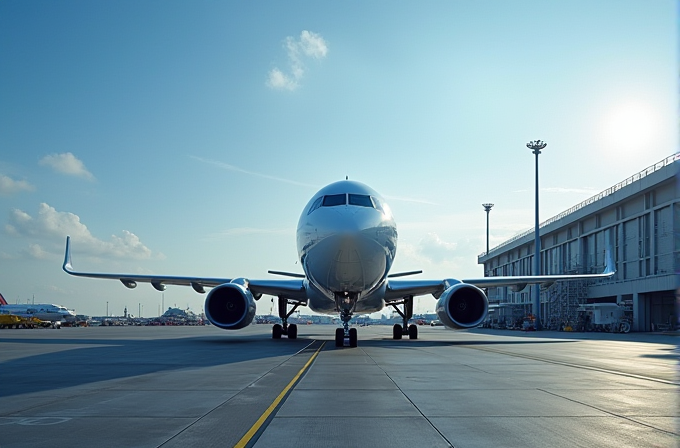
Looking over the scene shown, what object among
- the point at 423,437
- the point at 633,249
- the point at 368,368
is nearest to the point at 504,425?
the point at 423,437

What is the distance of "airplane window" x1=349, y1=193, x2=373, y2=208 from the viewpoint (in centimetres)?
1825

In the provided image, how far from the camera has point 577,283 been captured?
54.2 m

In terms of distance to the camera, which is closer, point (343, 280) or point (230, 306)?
point (343, 280)

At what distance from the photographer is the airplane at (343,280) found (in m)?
17.4

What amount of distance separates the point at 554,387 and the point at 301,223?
38.3 feet

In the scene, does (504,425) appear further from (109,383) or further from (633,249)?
(633,249)

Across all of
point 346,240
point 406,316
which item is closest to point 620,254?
point 406,316

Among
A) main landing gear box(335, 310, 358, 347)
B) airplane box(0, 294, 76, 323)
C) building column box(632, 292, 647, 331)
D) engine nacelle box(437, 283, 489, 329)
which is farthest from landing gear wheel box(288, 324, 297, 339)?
airplane box(0, 294, 76, 323)

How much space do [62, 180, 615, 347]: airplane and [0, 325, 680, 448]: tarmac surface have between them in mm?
4456

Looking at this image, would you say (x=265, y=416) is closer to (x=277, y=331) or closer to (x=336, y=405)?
(x=336, y=405)

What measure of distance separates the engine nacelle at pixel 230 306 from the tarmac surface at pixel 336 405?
7414mm

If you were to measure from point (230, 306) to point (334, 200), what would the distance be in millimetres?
6184

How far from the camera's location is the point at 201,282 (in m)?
25.4

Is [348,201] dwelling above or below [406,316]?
above
